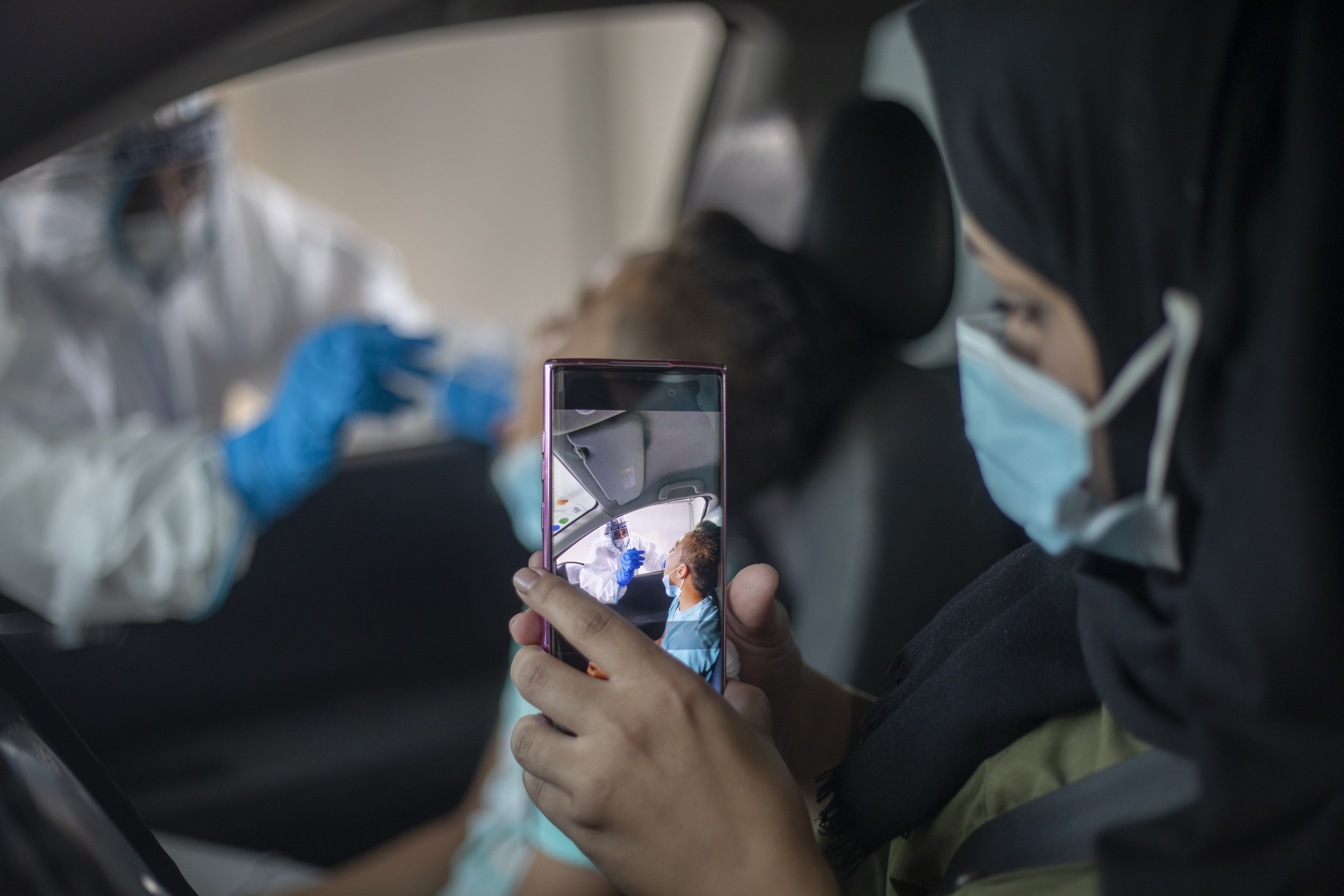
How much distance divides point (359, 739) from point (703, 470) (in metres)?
1.03

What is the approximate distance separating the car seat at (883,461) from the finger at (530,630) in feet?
0.47

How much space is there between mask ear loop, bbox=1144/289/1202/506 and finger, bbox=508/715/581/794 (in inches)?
9.9

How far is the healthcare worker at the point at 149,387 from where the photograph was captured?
0.90m

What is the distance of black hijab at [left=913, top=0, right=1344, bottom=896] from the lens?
0.28 meters

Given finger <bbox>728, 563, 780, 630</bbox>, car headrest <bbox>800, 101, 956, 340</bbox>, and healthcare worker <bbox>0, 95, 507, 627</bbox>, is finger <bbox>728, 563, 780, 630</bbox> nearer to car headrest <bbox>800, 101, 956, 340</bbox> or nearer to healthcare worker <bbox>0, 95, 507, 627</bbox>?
car headrest <bbox>800, 101, 956, 340</bbox>

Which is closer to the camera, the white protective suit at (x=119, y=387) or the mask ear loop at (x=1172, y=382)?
the mask ear loop at (x=1172, y=382)

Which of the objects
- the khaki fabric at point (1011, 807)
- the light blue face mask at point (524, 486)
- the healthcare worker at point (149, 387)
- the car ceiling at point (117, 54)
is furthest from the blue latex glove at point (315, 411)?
the khaki fabric at point (1011, 807)

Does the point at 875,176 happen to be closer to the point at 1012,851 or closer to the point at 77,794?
the point at 1012,851

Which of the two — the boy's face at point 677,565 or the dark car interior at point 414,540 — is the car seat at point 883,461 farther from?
the boy's face at point 677,565

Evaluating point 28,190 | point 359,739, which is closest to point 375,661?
point 359,739

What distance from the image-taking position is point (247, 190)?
1486 mm

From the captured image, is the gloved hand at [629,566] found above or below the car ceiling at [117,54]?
below

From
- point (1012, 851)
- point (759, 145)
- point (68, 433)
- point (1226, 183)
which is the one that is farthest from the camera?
point (759, 145)

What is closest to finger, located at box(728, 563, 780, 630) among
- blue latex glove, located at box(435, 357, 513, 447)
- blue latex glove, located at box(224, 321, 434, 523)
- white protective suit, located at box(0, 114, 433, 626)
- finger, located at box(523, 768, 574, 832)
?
finger, located at box(523, 768, 574, 832)
